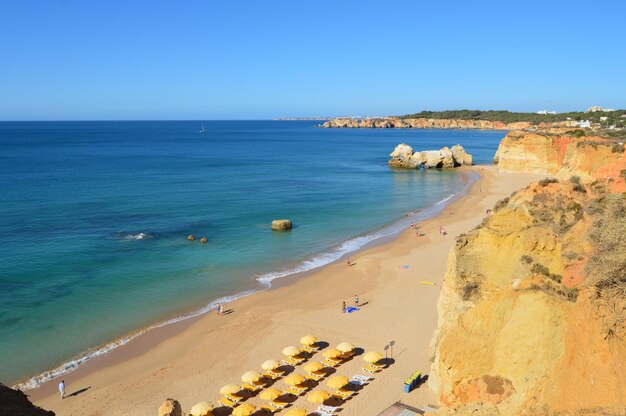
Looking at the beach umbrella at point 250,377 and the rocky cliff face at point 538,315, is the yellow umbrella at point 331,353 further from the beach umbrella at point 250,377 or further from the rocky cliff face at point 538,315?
→ the rocky cliff face at point 538,315

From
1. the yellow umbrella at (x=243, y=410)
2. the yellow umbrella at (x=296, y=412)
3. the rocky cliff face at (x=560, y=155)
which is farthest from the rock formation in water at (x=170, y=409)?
the rocky cliff face at (x=560, y=155)

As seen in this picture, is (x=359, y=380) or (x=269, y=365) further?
(x=269, y=365)

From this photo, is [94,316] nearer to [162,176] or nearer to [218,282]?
[218,282]

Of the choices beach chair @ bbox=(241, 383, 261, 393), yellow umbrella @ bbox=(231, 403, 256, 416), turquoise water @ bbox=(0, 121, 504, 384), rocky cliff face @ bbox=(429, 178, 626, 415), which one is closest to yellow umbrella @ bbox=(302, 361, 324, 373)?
beach chair @ bbox=(241, 383, 261, 393)

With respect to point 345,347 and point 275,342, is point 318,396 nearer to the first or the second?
point 345,347

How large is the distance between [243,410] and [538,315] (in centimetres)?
1056

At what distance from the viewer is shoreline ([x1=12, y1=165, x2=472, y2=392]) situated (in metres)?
21.0

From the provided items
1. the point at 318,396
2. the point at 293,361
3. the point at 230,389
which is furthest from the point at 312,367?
the point at 230,389

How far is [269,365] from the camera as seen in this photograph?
20000 mm

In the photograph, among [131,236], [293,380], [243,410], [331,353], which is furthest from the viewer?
[131,236]

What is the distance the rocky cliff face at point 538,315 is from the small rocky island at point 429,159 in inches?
2941

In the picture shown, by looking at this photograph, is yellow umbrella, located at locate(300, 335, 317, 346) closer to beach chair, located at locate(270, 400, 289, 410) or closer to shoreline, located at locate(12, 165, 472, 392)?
beach chair, located at locate(270, 400, 289, 410)

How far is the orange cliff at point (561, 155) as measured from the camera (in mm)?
43688

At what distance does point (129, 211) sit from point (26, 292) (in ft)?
74.1
